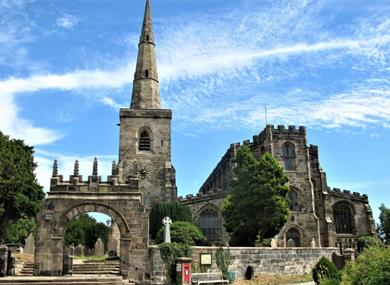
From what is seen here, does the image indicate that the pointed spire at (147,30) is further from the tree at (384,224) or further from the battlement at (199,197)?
the tree at (384,224)

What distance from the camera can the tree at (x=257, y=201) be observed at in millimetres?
31266

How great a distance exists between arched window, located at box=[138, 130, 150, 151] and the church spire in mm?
2791

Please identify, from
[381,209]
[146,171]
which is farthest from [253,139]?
[381,209]

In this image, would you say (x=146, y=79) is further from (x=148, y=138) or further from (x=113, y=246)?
Result: (x=113, y=246)

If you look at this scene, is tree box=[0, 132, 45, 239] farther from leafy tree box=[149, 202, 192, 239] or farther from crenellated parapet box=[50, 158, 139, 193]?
leafy tree box=[149, 202, 192, 239]

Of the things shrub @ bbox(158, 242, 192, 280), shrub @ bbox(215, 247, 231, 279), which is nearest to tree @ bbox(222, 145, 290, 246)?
shrub @ bbox(215, 247, 231, 279)

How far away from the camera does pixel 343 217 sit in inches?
1807

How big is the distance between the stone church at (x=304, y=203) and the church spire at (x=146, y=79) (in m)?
10.3

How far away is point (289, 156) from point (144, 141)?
14.6 metres

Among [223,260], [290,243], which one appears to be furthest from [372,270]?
[290,243]

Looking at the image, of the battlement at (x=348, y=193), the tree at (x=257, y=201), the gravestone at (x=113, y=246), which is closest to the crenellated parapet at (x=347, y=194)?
the battlement at (x=348, y=193)

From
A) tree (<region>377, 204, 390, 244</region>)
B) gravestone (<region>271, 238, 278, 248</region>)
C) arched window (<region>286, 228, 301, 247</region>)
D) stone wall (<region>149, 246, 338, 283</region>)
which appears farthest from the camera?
tree (<region>377, 204, 390, 244</region>)

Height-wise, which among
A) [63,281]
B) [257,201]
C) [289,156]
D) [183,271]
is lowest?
[63,281]

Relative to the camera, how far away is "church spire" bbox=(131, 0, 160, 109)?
143 ft
